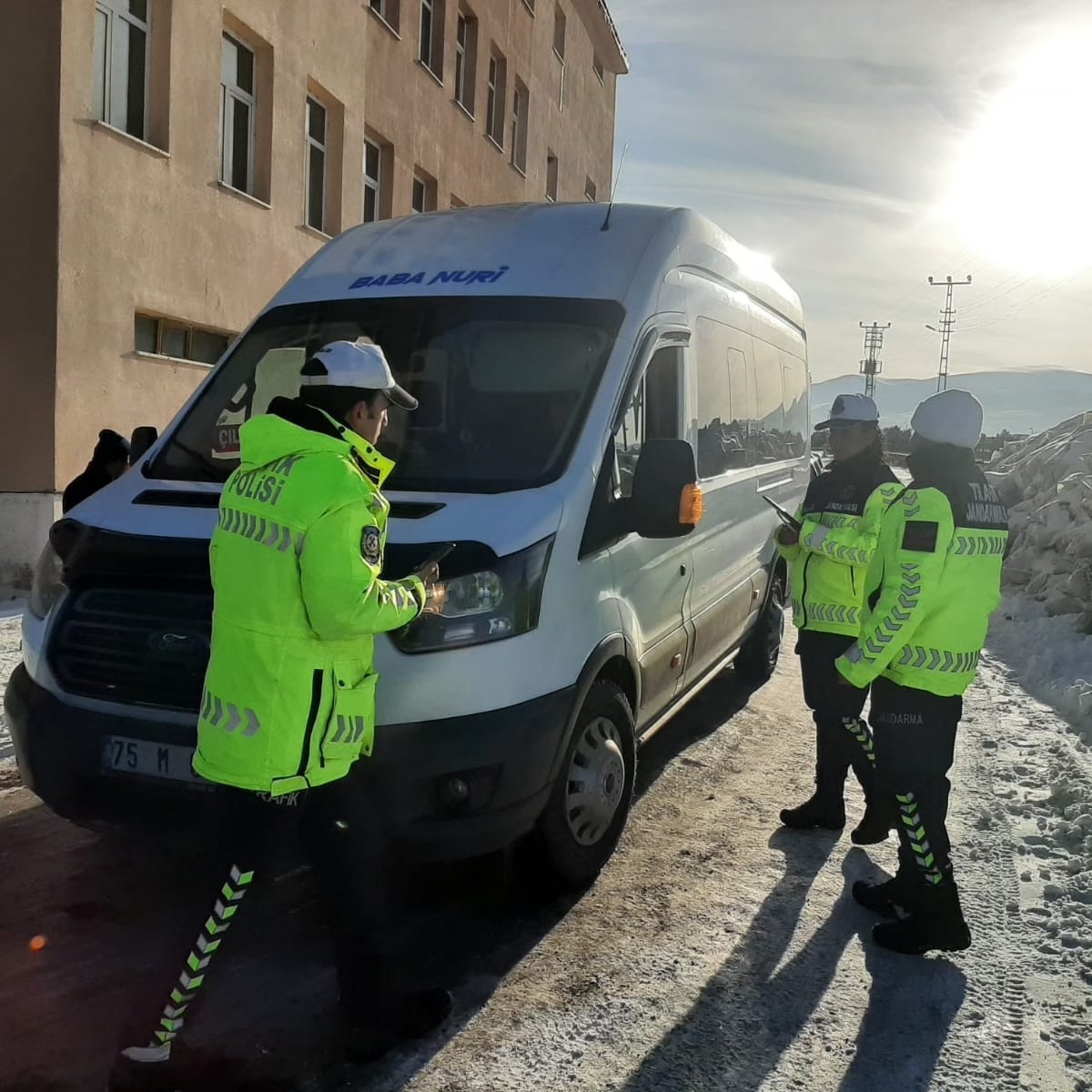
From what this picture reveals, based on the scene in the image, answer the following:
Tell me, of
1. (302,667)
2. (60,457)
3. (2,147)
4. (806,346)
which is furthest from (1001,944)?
(2,147)

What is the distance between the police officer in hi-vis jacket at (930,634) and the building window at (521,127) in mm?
21462

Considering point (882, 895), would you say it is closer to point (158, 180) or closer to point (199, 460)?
point (199, 460)

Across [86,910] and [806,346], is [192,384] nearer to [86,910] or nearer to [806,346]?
[806,346]

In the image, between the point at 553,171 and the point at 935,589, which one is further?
the point at 553,171

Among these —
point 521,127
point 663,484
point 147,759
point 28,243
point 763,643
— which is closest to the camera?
point 147,759

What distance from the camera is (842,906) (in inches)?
162

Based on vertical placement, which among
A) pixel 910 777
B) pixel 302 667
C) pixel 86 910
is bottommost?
pixel 86 910

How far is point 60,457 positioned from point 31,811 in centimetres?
563

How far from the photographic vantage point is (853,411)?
469 centimetres

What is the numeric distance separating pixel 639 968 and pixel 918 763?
117cm

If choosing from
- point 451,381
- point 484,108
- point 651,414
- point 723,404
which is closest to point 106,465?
point 451,381

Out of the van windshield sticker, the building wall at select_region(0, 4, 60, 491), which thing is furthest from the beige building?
the van windshield sticker

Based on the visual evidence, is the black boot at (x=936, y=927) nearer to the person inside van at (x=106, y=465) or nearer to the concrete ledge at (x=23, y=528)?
the person inside van at (x=106, y=465)

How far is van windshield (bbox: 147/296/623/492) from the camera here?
3.97 metres
